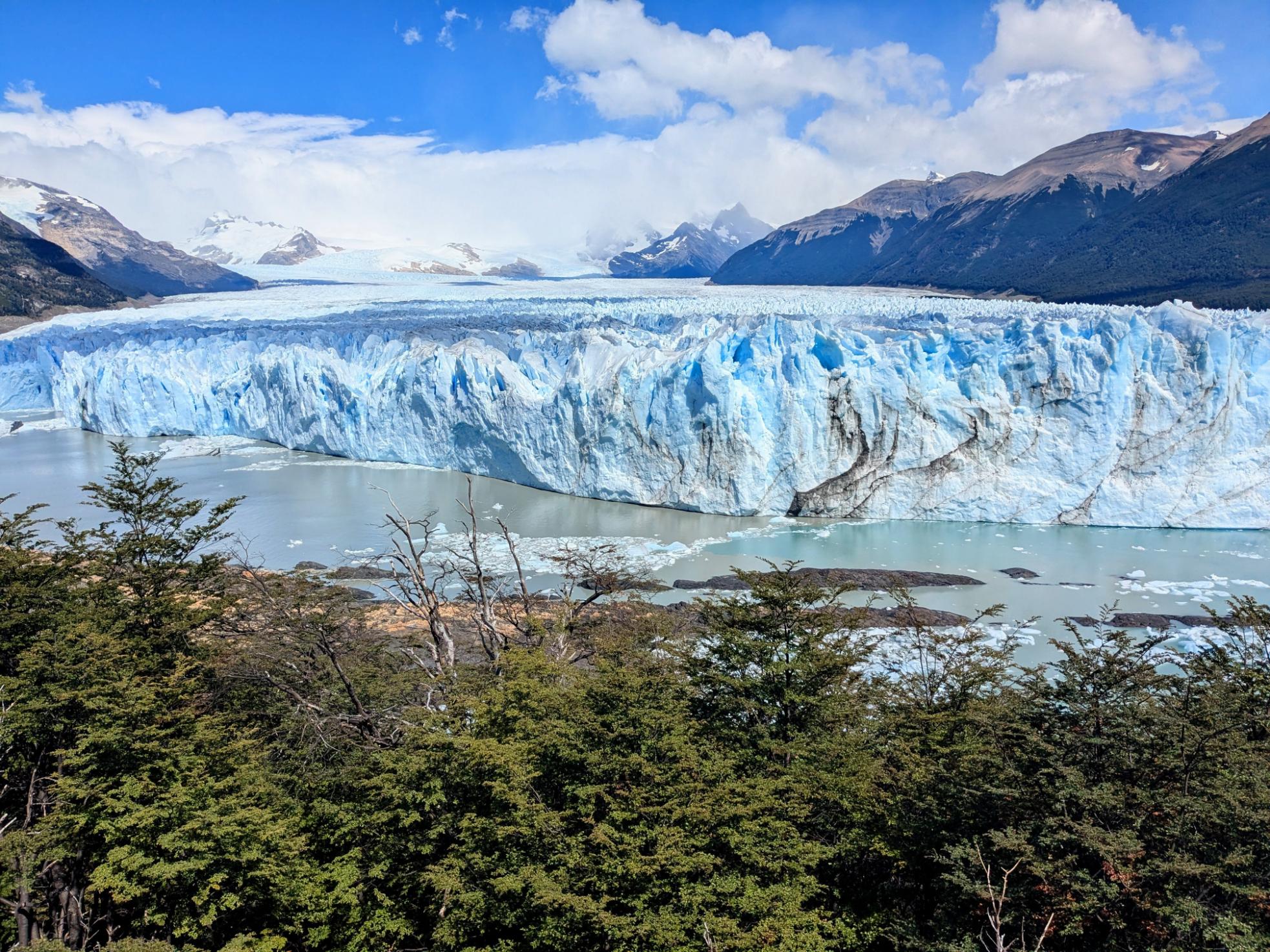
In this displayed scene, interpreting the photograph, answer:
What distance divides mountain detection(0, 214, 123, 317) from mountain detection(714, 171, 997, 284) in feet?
119

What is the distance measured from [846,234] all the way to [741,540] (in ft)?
158

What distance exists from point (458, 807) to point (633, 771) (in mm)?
982

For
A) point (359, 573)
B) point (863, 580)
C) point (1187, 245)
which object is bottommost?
point (359, 573)

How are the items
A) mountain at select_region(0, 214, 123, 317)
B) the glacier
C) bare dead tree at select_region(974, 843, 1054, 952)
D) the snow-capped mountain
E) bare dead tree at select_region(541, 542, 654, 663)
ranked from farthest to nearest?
mountain at select_region(0, 214, 123, 317), the snow-capped mountain, the glacier, bare dead tree at select_region(541, 542, 654, 663), bare dead tree at select_region(974, 843, 1054, 952)

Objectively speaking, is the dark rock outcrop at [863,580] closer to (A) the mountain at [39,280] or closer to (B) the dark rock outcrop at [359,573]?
(B) the dark rock outcrop at [359,573]

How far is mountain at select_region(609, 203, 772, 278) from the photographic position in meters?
68.6

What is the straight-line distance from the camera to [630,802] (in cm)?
421

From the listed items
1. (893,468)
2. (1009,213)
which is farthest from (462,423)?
(1009,213)

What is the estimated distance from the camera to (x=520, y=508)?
15.5m

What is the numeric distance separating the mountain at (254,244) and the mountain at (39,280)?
26445 millimetres

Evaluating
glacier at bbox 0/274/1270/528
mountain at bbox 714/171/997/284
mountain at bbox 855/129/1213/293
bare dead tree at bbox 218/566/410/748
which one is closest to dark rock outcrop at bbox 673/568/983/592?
glacier at bbox 0/274/1270/528

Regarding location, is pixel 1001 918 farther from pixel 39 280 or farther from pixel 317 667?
pixel 39 280

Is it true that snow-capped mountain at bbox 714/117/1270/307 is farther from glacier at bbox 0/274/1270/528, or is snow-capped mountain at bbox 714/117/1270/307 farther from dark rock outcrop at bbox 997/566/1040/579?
dark rock outcrop at bbox 997/566/1040/579

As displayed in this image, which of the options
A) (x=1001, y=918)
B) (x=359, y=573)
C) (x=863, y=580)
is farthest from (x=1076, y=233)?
(x=1001, y=918)
